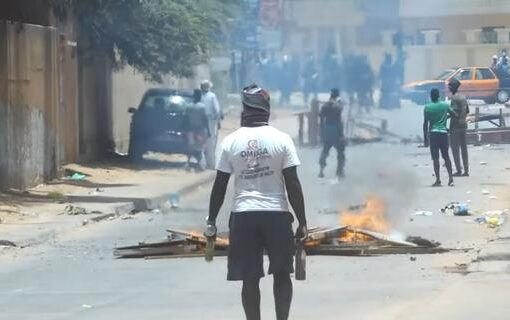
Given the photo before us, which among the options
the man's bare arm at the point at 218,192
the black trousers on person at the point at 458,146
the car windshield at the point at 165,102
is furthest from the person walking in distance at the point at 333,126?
the man's bare arm at the point at 218,192

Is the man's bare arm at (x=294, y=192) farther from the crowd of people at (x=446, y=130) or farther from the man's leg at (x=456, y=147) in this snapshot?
the man's leg at (x=456, y=147)

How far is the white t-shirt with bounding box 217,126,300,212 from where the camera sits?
26.8 ft

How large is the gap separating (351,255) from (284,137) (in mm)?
4908

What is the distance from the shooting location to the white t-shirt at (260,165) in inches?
322

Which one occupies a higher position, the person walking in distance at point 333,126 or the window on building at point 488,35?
the window on building at point 488,35

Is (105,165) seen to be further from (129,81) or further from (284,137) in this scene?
(284,137)

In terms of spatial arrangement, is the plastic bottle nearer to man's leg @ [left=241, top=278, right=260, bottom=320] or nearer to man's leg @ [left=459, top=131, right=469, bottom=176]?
man's leg @ [left=241, top=278, right=260, bottom=320]

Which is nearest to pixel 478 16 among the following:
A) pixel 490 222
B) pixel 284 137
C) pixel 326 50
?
pixel 326 50

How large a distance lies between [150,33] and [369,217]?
11.2m

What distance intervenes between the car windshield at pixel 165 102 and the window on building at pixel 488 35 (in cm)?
635

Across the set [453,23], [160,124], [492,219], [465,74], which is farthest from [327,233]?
[465,74]

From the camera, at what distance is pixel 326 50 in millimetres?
20500

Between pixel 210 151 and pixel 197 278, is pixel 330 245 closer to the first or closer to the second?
pixel 197 278

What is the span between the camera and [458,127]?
22844mm
